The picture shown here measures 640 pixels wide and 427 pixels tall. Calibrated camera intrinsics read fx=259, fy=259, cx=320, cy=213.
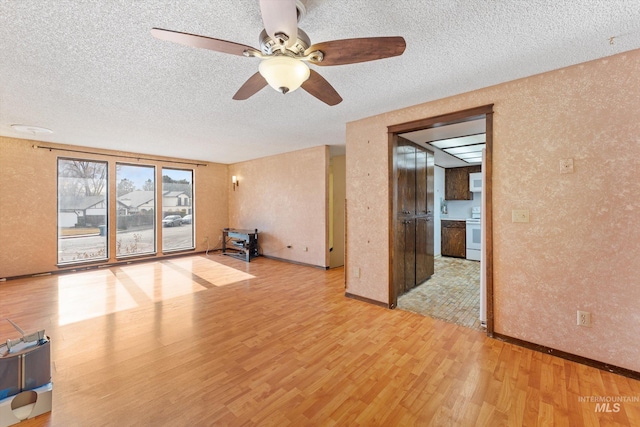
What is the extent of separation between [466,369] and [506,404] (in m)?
0.38

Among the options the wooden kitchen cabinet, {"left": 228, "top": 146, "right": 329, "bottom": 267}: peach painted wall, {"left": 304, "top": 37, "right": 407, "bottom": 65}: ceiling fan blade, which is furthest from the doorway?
{"left": 228, "top": 146, "right": 329, "bottom": 267}: peach painted wall

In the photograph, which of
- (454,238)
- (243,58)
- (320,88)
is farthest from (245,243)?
(454,238)

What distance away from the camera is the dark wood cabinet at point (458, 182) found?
22.1 ft

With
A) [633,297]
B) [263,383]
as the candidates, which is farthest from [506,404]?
[263,383]

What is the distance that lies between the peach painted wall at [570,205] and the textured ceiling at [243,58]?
0.23 meters

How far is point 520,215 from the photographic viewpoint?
2439mm

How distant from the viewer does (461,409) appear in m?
1.67

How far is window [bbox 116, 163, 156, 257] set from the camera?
19.4ft

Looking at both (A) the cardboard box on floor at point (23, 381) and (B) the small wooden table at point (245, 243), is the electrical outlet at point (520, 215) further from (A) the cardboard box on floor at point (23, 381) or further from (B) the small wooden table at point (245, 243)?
(B) the small wooden table at point (245, 243)

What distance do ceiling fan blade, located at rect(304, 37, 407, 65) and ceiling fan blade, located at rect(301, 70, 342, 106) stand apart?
0.21m

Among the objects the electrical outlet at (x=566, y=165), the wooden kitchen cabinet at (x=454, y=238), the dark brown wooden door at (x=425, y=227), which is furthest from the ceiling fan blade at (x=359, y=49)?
the wooden kitchen cabinet at (x=454, y=238)

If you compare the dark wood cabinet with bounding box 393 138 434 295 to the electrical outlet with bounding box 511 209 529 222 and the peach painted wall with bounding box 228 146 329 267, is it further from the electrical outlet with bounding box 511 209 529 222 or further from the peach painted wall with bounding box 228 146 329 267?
the peach painted wall with bounding box 228 146 329 267

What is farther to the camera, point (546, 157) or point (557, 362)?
point (546, 157)

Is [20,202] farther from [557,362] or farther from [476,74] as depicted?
[557,362]
